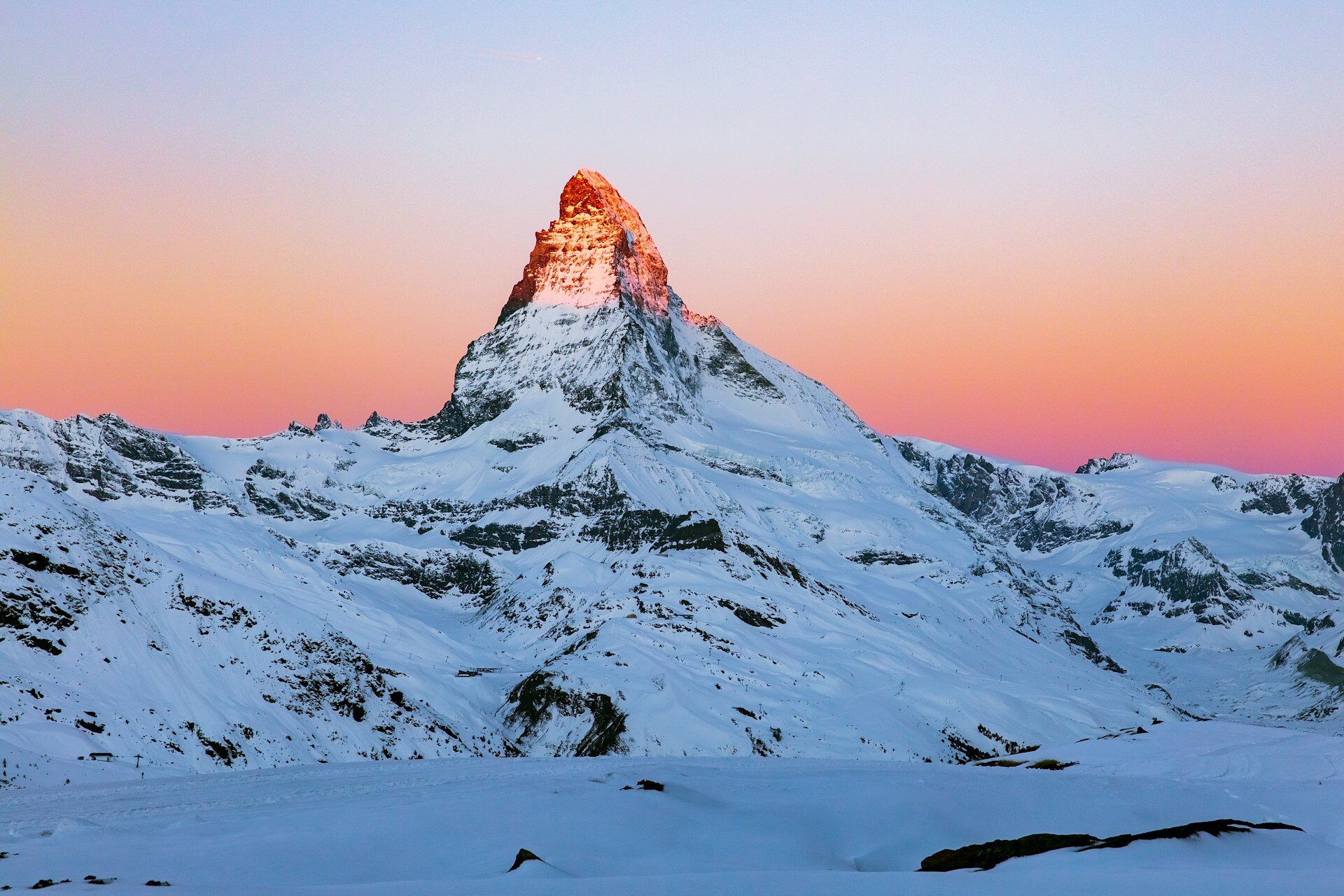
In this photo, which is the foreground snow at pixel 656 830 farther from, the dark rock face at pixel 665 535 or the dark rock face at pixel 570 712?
the dark rock face at pixel 665 535

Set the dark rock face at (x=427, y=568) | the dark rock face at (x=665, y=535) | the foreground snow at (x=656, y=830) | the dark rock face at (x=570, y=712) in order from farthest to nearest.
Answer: the dark rock face at (x=427, y=568)
the dark rock face at (x=665, y=535)
the dark rock face at (x=570, y=712)
the foreground snow at (x=656, y=830)

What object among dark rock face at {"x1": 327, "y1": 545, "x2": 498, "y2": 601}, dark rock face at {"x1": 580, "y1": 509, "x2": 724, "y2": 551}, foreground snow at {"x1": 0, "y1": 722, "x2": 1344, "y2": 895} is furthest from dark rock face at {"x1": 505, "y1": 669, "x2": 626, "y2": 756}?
dark rock face at {"x1": 327, "y1": 545, "x2": 498, "y2": 601}

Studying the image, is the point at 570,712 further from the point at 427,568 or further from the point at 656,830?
the point at 427,568

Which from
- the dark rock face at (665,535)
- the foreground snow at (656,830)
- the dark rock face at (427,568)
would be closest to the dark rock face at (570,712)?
the foreground snow at (656,830)

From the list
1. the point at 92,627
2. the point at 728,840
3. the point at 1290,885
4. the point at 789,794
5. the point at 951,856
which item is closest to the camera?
the point at 1290,885

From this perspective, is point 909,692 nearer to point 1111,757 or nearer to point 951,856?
point 1111,757

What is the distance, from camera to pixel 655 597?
144 m

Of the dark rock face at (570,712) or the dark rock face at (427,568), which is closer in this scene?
the dark rock face at (570,712)

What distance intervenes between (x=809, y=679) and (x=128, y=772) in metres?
82.9


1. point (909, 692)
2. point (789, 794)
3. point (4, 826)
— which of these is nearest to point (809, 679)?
point (909, 692)

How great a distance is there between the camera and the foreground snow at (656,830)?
1959 cm

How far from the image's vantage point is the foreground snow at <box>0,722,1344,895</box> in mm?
19594

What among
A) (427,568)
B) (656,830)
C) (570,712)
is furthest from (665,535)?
(656,830)

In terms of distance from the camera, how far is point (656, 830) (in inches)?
1147
